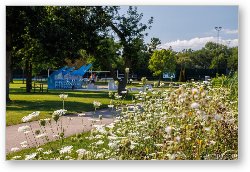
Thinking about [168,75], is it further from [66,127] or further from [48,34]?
[48,34]

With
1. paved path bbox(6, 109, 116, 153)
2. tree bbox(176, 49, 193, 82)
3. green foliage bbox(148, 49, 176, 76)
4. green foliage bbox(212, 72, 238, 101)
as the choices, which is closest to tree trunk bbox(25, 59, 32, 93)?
paved path bbox(6, 109, 116, 153)

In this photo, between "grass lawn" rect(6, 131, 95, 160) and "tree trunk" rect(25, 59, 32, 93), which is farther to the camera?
"tree trunk" rect(25, 59, 32, 93)

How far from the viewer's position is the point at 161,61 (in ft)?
18.0

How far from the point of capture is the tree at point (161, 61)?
5.49m

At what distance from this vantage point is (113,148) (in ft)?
14.8

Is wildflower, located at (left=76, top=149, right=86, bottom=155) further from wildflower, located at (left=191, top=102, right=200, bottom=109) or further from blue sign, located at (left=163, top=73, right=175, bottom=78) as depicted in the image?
blue sign, located at (left=163, top=73, right=175, bottom=78)

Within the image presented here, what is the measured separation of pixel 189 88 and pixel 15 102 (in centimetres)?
250

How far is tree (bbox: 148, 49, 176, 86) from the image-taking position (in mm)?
5492

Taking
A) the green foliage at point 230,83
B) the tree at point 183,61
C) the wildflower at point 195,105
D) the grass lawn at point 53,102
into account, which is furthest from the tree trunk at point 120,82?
the wildflower at point 195,105

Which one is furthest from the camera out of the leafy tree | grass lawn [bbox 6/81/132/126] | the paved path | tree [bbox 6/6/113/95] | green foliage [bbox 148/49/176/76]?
tree [bbox 6/6/113/95]

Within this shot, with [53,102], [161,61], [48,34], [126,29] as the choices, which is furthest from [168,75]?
[48,34]

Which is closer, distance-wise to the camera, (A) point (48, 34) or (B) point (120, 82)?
(B) point (120, 82)

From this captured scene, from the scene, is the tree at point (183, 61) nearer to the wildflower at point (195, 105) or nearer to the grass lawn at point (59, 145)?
the wildflower at point (195, 105)

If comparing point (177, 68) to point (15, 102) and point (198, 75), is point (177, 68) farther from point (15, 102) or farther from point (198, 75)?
point (15, 102)
